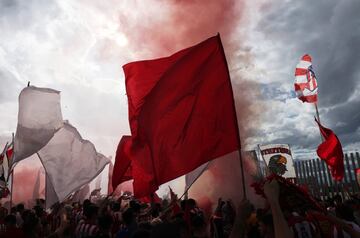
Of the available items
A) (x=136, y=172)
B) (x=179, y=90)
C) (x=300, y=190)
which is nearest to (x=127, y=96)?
(x=179, y=90)

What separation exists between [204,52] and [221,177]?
1340cm

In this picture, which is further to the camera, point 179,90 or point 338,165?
point 338,165

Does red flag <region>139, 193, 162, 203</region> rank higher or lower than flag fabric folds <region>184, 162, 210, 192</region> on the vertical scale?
lower

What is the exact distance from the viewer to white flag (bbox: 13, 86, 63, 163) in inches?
364

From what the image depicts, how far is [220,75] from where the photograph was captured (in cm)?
603

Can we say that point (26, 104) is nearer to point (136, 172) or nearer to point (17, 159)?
point (17, 159)

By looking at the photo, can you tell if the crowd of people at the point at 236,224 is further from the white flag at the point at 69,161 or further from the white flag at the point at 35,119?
the white flag at the point at 35,119

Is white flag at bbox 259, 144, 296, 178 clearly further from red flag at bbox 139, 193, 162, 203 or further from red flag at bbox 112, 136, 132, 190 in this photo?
red flag at bbox 112, 136, 132, 190

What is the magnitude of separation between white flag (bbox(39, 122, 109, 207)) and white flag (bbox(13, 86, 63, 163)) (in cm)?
126

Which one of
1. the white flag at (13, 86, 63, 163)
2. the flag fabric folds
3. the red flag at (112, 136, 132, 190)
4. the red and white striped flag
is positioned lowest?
the flag fabric folds

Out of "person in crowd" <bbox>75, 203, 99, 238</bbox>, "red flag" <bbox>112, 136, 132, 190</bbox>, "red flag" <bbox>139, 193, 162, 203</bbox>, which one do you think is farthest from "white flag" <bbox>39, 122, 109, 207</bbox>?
"person in crowd" <bbox>75, 203, 99, 238</bbox>

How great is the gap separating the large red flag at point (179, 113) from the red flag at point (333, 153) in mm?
6823

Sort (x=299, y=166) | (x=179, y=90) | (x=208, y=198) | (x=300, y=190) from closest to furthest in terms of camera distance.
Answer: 1. (x=300, y=190)
2. (x=179, y=90)
3. (x=208, y=198)
4. (x=299, y=166)

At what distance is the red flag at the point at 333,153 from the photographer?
35.8 ft
